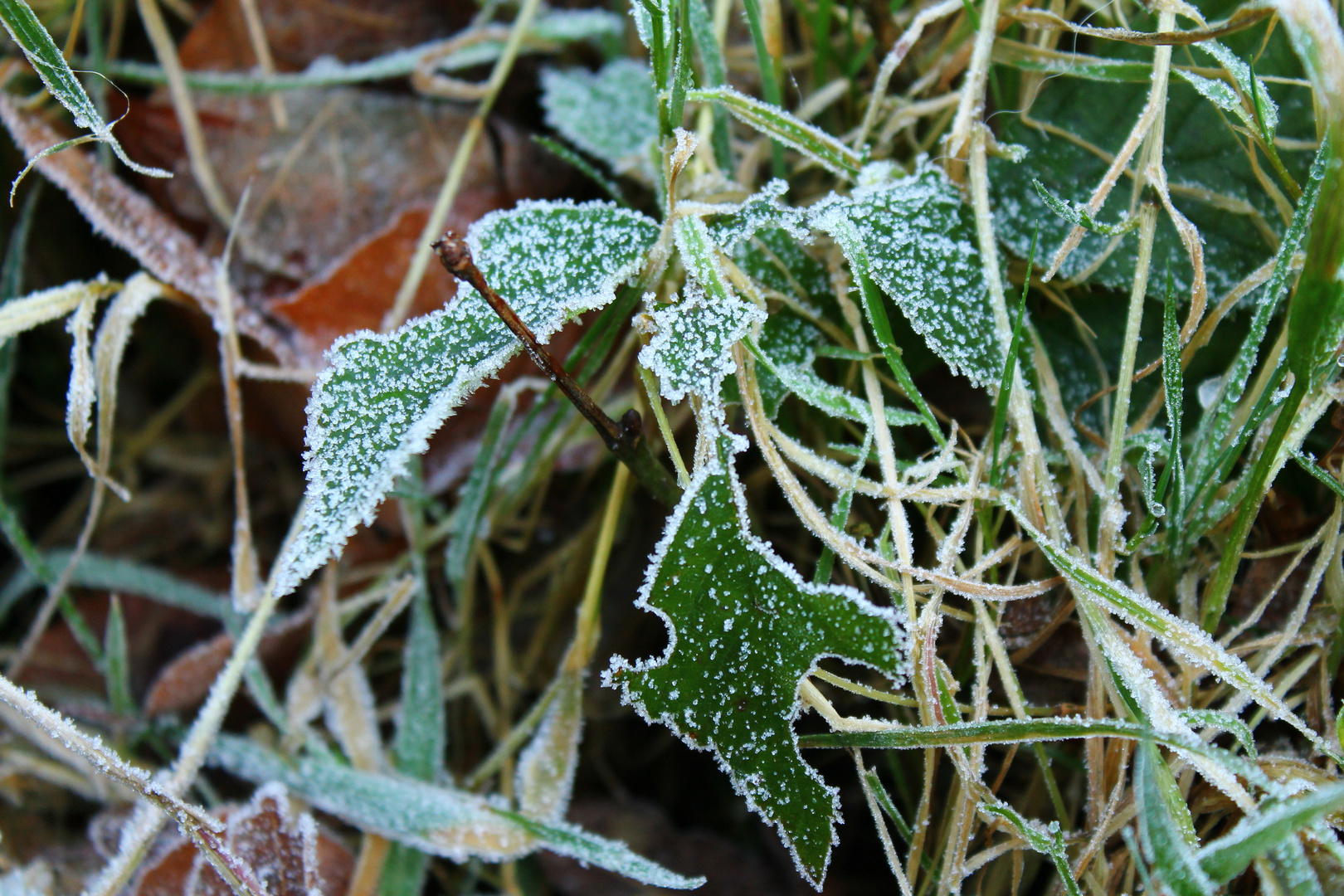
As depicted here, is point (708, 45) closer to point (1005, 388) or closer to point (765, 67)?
point (765, 67)

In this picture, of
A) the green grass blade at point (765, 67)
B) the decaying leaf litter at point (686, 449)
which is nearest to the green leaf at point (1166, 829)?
the decaying leaf litter at point (686, 449)

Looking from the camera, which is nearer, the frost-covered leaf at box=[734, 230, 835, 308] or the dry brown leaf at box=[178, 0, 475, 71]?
the frost-covered leaf at box=[734, 230, 835, 308]

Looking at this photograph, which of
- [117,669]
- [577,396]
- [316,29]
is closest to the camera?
[577,396]

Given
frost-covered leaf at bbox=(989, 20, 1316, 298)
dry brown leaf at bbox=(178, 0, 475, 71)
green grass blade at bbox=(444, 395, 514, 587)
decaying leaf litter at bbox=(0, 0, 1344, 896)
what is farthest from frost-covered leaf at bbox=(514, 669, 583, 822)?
dry brown leaf at bbox=(178, 0, 475, 71)

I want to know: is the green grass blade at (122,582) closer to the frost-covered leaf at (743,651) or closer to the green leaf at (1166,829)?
the frost-covered leaf at (743,651)

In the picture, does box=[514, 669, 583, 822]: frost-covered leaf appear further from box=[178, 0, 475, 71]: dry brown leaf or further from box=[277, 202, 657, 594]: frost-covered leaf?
box=[178, 0, 475, 71]: dry brown leaf

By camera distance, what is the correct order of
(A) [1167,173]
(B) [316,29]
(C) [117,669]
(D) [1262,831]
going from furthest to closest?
(B) [316,29], (C) [117,669], (A) [1167,173], (D) [1262,831]

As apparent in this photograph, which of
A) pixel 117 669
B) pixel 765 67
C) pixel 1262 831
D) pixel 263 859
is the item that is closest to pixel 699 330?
pixel 765 67

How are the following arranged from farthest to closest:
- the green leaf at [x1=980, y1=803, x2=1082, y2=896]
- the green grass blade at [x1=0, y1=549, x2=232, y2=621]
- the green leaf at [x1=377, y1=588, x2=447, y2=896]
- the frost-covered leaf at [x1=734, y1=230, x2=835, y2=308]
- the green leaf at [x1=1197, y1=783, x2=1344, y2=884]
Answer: the green grass blade at [x1=0, y1=549, x2=232, y2=621], the green leaf at [x1=377, y1=588, x2=447, y2=896], the frost-covered leaf at [x1=734, y1=230, x2=835, y2=308], the green leaf at [x1=980, y1=803, x2=1082, y2=896], the green leaf at [x1=1197, y1=783, x2=1344, y2=884]
